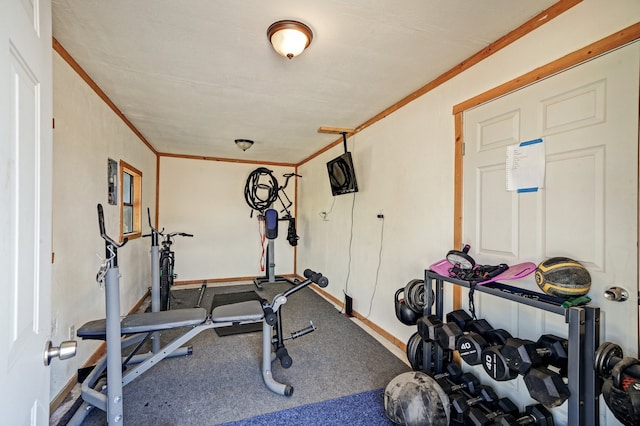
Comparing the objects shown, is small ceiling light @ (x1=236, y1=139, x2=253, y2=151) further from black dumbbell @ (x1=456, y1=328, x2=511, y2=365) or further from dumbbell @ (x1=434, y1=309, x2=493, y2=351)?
black dumbbell @ (x1=456, y1=328, x2=511, y2=365)

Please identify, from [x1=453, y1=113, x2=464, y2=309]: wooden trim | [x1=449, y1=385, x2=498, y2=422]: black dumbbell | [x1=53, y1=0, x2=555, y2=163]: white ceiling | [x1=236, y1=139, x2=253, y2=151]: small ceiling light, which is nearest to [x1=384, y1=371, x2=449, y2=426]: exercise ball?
[x1=449, y1=385, x2=498, y2=422]: black dumbbell

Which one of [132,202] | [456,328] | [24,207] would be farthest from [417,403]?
[132,202]

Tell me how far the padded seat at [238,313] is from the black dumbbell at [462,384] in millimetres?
1362

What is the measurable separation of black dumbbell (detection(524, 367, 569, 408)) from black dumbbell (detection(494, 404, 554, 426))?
0.36 meters

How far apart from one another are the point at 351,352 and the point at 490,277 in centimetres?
168

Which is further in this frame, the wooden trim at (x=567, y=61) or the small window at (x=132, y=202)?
the small window at (x=132, y=202)

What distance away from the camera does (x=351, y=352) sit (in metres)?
2.82

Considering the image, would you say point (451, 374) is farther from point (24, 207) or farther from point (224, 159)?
point (224, 159)

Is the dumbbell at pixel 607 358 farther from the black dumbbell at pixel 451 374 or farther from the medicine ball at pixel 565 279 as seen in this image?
the black dumbbell at pixel 451 374

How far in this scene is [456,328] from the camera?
5.94 feet

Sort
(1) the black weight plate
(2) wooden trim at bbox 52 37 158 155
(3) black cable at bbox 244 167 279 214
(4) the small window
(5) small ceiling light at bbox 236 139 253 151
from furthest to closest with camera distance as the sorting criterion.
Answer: (3) black cable at bbox 244 167 279 214, (5) small ceiling light at bbox 236 139 253 151, (4) the small window, (1) the black weight plate, (2) wooden trim at bbox 52 37 158 155

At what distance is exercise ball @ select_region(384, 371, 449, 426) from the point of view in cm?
164

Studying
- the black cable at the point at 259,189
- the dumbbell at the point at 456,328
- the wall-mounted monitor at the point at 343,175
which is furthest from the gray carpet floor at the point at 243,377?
the black cable at the point at 259,189

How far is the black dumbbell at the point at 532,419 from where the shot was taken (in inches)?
60.7
